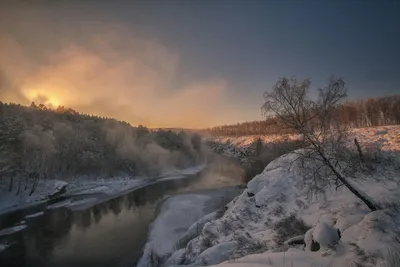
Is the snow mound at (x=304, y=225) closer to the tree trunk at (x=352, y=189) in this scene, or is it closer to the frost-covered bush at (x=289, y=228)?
the frost-covered bush at (x=289, y=228)

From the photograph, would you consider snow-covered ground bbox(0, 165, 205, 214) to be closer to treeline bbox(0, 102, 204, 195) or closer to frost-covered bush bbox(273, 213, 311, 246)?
treeline bbox(0, 102, 204, 195)

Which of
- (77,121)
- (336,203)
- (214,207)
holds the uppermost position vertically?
(77,121)

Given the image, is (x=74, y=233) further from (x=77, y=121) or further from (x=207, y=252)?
(x=77, y=121)

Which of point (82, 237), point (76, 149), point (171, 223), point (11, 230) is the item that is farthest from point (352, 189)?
point (76, 149)

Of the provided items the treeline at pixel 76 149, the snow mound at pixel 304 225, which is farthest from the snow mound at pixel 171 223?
the treeline at pixel 76 149

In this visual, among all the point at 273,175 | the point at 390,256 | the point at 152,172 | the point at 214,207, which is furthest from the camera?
the point at 152,172

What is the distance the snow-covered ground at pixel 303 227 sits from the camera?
25.0ft

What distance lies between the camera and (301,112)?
11445 mm

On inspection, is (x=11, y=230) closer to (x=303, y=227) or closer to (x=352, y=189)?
(x=303, y=227)

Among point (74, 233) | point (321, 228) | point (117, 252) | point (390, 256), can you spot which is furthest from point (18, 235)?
point (390, 256)

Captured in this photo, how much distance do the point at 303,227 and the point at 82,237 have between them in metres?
24.4

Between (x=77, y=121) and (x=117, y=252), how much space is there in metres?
98.6

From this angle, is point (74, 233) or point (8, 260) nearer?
point (8, 260)

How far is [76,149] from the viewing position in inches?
2968
